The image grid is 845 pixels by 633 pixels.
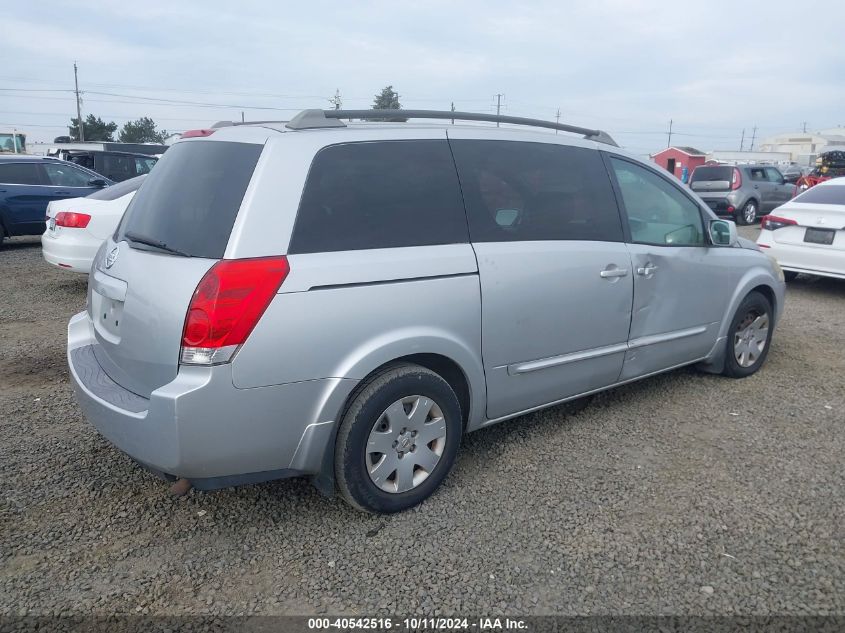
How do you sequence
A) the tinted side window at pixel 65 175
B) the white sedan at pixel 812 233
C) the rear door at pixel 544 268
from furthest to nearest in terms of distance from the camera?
the tinted side window at pixel 65 175, the white sedan at pixel 812 233, the rear door at pixel 544 268

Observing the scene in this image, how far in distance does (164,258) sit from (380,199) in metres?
0.96

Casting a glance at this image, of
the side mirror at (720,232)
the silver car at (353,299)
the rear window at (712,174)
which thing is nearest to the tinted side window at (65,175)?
the silver car at (353,299)

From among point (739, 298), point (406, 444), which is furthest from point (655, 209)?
point (406, 444)

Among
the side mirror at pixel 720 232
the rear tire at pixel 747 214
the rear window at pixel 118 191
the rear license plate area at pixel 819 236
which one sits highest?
the side mirror at pixel 720 232

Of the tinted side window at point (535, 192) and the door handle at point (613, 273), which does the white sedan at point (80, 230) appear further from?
the door handle at point (613, 273)

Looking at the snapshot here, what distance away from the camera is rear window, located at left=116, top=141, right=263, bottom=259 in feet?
8.98

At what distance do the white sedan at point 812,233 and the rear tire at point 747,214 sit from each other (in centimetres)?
947

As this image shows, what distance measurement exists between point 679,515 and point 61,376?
425 cm

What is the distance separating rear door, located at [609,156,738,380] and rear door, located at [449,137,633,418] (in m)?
0.14

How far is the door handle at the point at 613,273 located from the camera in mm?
3779

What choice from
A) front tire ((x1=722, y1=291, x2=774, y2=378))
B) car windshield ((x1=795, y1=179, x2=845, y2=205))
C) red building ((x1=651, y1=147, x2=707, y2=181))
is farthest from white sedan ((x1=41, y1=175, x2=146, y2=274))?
red building ((x1=651, y1=147, x2=707, y2=181))

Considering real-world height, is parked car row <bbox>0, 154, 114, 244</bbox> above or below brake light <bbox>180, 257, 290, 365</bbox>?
below

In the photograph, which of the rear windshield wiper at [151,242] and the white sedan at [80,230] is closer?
the rear windshield wiper at [151,242]

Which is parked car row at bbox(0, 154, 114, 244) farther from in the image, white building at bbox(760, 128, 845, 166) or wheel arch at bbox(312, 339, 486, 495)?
white building at bbox(760, 128, 845, 166)
